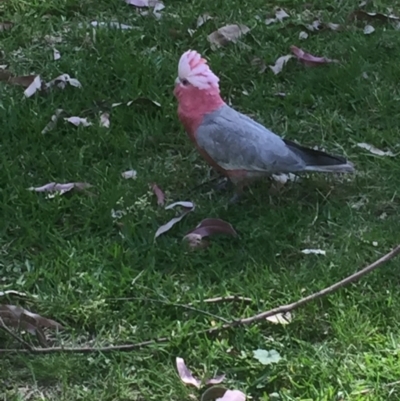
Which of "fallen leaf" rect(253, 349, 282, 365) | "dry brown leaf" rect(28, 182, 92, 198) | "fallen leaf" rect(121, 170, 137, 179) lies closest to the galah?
"fallen leaf" rect(121, 170, 137, 179)

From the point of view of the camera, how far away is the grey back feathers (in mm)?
2783

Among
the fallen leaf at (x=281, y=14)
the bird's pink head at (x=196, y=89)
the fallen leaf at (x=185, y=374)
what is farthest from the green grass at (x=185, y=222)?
the bird's pink head at (x=196, y=89)

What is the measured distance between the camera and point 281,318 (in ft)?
7.73

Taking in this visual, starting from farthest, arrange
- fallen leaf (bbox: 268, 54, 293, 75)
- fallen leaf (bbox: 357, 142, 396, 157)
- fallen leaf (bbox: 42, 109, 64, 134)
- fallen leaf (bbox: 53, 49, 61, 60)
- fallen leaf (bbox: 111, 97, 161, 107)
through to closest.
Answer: fallen leaf (bbox: 53, 49, 61, 60) < fallen leaf (bbox: 268, 54, 293, 75) < fallen leaf (bbox: 111, 97, 161, 107) < fallen leaf (bbox: 42, 109, 64, 134) < fallen leaf (bbox: 357, 142, 396, 157)

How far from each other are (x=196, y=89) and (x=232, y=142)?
0.77ft

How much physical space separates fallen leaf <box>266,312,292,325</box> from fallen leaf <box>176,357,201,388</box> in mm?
293

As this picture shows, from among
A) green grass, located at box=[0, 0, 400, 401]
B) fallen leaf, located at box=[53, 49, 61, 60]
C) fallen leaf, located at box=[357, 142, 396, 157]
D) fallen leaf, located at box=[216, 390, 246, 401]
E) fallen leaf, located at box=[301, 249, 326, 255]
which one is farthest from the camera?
fallen leaf, located at box=[53, 49, 61, 60]

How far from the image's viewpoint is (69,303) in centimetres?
244

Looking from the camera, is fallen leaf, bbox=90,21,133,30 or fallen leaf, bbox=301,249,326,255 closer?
fallen leaf, bbox=301,249,326,255

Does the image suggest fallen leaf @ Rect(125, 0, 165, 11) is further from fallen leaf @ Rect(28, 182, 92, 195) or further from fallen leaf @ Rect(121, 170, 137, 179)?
fallen leaf @ Rect(28, 182, 92, 195)

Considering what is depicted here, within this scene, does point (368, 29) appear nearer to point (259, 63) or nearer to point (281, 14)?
point (281, 14)

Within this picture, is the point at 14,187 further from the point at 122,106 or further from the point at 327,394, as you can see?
the point at 327,394

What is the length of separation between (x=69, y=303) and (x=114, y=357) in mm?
264

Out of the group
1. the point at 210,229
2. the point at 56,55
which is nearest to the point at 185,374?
the point at 210,229
